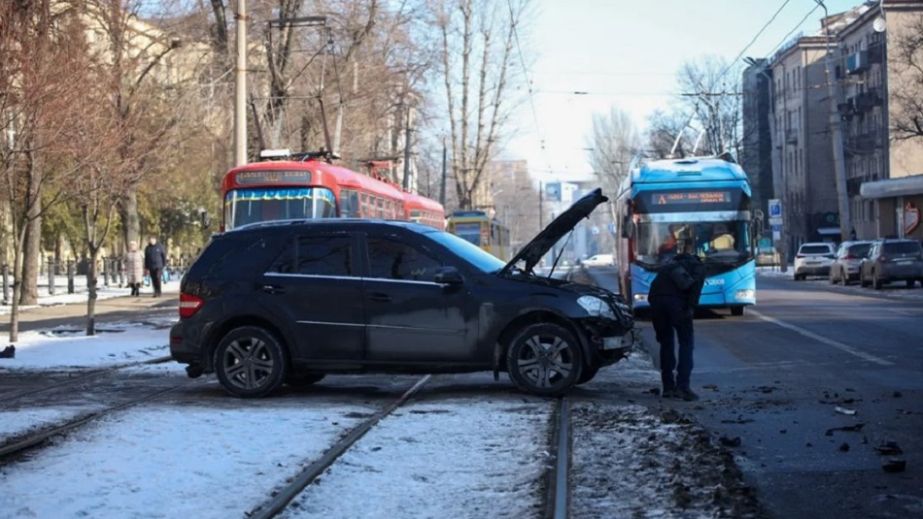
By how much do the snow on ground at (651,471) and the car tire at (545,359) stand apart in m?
1.17

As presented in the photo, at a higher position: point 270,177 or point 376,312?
point 270,177

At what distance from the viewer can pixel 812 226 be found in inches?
3196

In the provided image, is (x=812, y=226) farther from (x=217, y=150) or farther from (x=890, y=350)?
(x=890, y=350)

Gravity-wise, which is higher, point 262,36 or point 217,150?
point 262,36

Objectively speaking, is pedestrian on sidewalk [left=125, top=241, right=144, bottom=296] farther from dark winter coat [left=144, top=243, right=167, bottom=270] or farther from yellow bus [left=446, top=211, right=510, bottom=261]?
yellow bus [left=446, top=211, right=510, bottom=261]

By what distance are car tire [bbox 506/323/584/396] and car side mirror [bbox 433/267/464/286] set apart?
2.53ft

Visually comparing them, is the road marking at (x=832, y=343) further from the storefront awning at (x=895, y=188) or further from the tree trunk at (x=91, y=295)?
the storefront awning at (x=895, y=188)

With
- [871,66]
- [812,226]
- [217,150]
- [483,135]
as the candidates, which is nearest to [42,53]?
[217,150]

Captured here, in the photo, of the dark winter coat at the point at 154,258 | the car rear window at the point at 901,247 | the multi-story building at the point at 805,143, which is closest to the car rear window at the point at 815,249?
the car rear window at the point at 901,247

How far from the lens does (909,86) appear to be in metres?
62.7

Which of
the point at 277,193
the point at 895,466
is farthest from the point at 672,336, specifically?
the point at 277,193

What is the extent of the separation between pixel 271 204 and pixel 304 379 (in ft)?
38.6

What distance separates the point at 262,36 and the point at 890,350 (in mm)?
24243

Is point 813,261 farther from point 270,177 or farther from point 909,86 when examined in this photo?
point 270,177
